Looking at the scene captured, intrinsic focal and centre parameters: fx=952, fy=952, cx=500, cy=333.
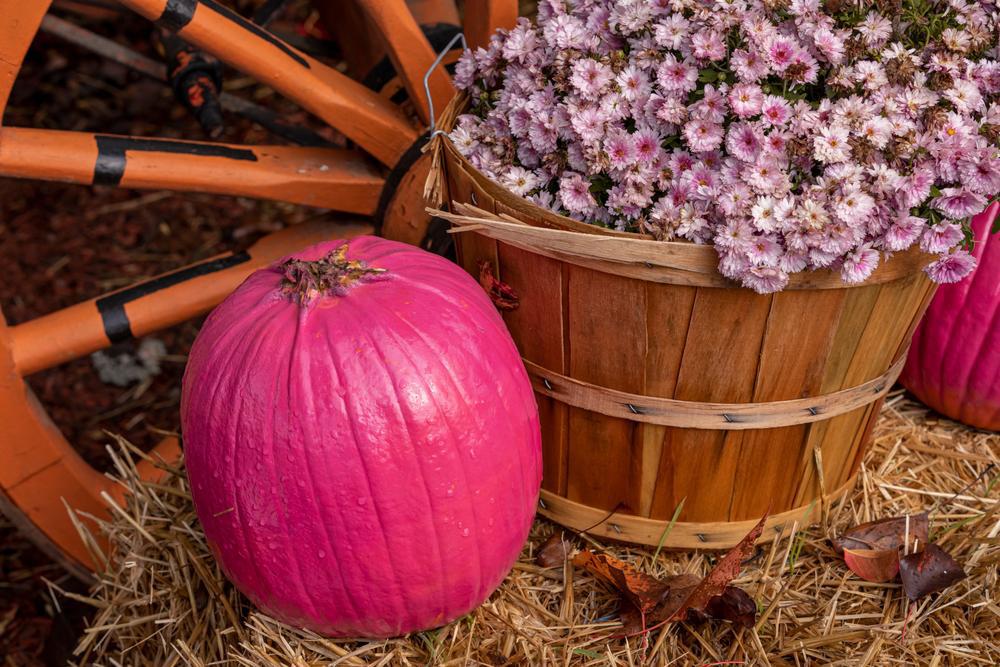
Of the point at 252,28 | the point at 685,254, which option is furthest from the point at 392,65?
the point at 685,254

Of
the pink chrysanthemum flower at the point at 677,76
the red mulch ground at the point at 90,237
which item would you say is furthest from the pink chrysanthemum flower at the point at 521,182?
the red mulch ground at the point at 90,237

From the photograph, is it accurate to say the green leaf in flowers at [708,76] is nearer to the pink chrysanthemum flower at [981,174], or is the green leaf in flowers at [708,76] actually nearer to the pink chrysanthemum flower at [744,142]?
the pink chrysanthemum flower at [744,142]

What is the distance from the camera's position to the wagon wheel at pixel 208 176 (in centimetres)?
162

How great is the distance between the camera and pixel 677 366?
1.40 m

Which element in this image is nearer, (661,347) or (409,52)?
A: (661,347)

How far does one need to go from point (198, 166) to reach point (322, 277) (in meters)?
0.59

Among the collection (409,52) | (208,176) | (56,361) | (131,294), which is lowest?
(56,361)

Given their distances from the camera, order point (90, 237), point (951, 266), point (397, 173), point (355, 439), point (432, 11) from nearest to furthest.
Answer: point (355, 439), point (951, 266), point (397, 173), point (432, 11), point (90, 237)

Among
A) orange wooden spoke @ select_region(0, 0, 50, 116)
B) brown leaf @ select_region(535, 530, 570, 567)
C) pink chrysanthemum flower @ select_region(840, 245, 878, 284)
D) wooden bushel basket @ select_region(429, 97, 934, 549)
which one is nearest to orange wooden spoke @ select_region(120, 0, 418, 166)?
orange wooden spoke @ select_region(0, 0, 50, 116)

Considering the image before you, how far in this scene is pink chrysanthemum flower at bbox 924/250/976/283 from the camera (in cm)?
129

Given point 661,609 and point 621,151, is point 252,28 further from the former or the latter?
point 661,609

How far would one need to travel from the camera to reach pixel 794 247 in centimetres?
121

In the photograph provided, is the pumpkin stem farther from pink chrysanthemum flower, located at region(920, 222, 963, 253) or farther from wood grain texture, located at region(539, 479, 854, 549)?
pink chrysanthemum flower, located at region(920, 222, 963, 253)

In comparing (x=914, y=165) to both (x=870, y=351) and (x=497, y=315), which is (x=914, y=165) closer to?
(x=870, y=351)
